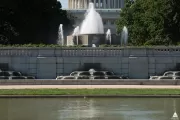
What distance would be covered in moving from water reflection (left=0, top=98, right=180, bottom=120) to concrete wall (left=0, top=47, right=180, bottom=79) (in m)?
15.2

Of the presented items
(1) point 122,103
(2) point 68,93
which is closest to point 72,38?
(2) point 68,93

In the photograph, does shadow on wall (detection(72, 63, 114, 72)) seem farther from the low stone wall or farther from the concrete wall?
the low stone wall

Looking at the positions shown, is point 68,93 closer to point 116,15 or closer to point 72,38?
point 72,38

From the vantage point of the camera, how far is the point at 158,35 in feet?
200

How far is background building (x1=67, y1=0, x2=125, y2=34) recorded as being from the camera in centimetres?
14612

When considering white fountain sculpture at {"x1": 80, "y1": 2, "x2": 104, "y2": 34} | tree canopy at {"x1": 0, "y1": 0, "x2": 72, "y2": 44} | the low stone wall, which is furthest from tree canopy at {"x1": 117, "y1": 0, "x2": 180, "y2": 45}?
the low stone wall

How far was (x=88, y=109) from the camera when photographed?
60.9 ft

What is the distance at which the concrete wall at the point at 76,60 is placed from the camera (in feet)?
124

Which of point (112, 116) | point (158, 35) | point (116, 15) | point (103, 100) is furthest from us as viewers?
point (116, 15)

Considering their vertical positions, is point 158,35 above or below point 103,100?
above

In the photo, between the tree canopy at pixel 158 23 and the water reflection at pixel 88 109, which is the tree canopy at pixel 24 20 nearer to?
the tree canopy at pixel 158 23

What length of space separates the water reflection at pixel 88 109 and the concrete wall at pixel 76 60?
598 inches

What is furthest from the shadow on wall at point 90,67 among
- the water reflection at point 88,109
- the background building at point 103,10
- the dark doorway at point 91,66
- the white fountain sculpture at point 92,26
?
the background building at point 103,10

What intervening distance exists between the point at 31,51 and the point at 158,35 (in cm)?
2661
